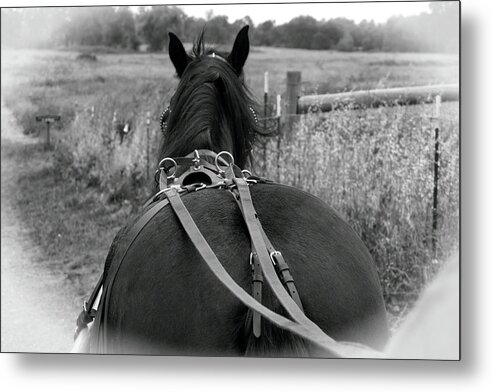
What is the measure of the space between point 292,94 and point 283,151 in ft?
0.97

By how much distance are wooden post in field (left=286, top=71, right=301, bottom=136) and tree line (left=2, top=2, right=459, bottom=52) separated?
1.00 feet

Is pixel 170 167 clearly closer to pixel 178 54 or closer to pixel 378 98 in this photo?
pixel 178 54

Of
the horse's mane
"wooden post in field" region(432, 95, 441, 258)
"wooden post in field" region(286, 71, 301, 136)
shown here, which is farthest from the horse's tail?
"wooden post in field" region(286, 71, 301, 136)

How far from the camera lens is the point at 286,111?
3.61 m

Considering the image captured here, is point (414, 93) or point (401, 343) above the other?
point (414, 93)

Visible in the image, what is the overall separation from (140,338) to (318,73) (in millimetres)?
1947

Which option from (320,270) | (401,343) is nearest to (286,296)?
(320,270)

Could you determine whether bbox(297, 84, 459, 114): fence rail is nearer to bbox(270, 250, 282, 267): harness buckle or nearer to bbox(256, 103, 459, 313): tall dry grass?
bbox(256, 103, 459, 313): tall dry grass

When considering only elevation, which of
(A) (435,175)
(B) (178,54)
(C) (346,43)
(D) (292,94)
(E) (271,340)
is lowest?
(E) (271,340)

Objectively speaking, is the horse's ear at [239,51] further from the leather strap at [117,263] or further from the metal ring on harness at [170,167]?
the leather strap at [117,263]

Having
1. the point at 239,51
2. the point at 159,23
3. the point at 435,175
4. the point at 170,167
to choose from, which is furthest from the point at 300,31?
the point at 170,167

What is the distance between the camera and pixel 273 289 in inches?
56.2

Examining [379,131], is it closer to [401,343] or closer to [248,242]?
[401,343]

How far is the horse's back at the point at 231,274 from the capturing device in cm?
151
